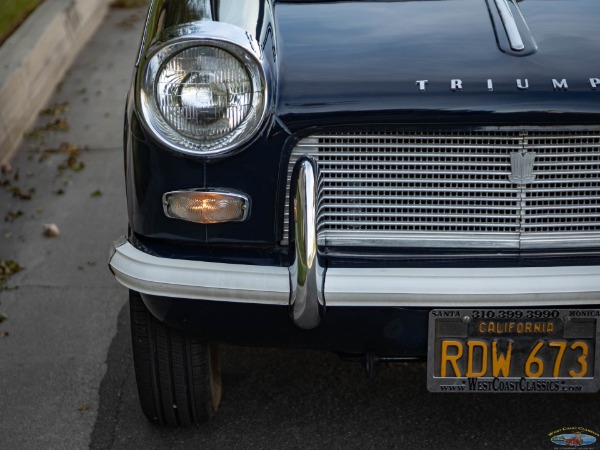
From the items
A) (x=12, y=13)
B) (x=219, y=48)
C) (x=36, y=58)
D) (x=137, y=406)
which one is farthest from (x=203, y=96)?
(x=12, y=13)

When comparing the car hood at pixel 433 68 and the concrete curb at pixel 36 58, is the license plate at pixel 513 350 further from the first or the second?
the concrete curb at pixel 36 58

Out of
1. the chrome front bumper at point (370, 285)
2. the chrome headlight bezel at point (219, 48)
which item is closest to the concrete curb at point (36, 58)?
the chrome headlight bezel at point (219, 48)

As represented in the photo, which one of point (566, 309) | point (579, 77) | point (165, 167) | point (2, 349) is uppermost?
point (579, 77)

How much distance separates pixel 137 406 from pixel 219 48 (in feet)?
4.43

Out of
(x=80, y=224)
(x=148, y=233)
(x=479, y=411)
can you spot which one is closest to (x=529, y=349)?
(x=479, y=411)

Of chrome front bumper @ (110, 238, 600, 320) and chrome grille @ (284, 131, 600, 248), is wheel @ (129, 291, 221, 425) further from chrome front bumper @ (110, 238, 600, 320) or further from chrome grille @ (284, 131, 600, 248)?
chrome grille @ (284, 131, 600, 248)

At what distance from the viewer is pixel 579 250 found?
2.74 meters

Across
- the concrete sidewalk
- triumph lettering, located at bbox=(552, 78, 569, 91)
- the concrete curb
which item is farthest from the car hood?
the concrete curb

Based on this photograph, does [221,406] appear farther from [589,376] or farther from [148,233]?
[589,376]

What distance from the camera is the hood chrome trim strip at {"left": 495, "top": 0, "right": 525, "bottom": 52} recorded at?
2.75 metres

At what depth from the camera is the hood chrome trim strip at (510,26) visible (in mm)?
2749

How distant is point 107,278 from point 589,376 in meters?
2.24

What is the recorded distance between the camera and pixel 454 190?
2.70 metres

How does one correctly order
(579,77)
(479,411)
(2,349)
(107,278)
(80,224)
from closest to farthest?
(579,77) → (479,411) → (2,349) → (107,278) → (80,224)
